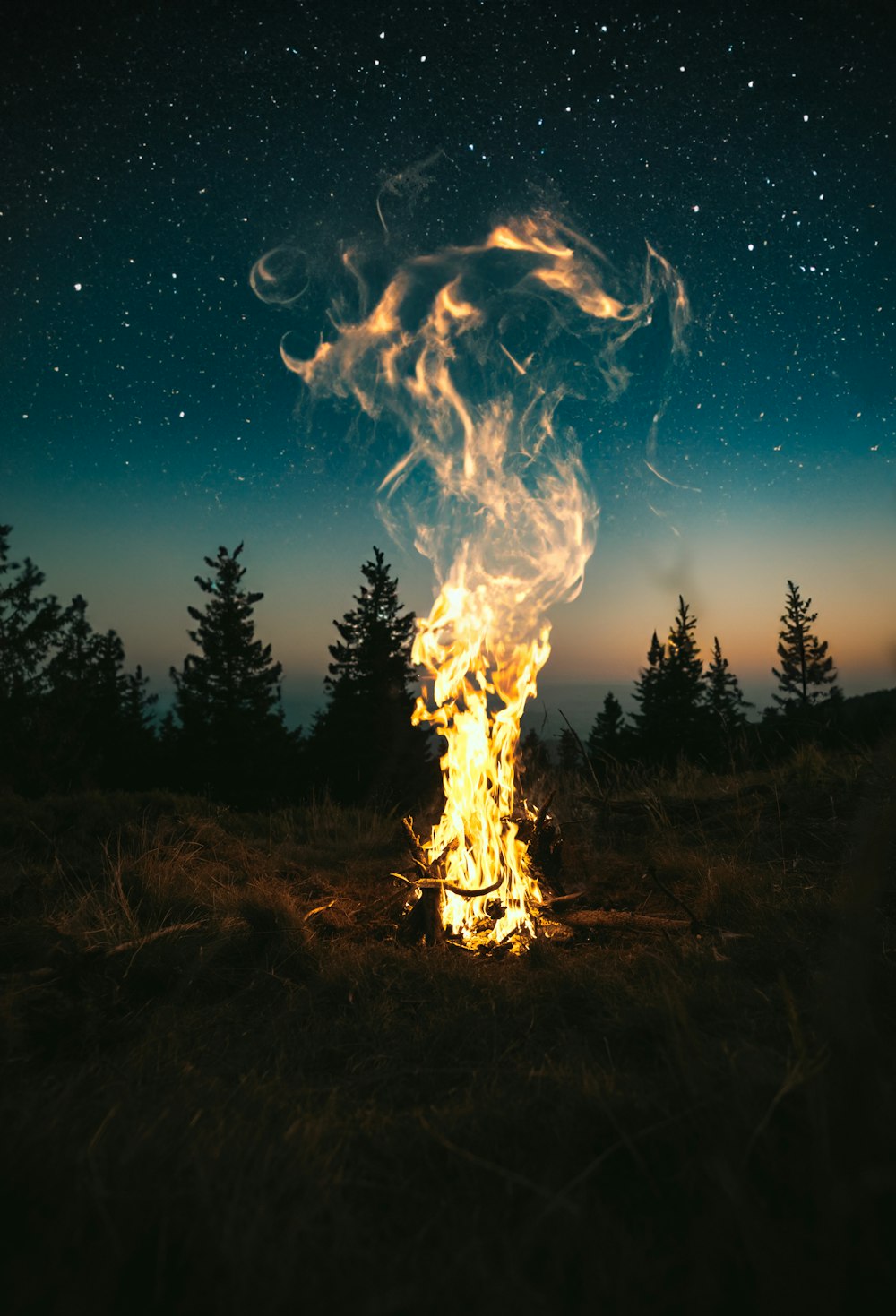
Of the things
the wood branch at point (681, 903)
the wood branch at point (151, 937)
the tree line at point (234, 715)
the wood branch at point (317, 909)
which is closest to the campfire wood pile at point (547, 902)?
the wood branch at point (681, 903)

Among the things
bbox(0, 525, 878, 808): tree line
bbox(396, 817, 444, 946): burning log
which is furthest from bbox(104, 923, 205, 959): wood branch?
bbox(0, 525, 878, 808): tree line

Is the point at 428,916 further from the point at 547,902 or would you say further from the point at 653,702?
the point at 653,702

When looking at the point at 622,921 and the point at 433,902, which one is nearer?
the point at 622,921

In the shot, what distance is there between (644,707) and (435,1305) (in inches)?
1795

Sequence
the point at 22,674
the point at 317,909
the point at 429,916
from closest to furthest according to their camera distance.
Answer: the point at 429,916 < the point at 317,909 < the point at 22,674

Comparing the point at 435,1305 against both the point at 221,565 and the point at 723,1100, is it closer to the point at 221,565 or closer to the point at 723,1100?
the point at 723,1100

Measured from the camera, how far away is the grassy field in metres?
1.48

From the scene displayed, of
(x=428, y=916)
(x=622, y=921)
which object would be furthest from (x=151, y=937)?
(x=622, y=921)

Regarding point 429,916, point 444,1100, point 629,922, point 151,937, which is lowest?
A: point 444,1100

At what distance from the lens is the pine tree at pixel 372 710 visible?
3284cm

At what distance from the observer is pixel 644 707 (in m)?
45.0

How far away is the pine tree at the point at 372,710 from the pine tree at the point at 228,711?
267cm

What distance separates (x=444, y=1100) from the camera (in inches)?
101

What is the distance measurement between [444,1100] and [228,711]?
36476 millimetres
